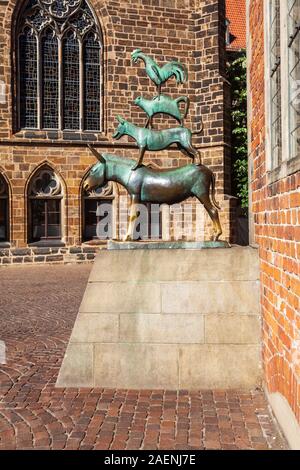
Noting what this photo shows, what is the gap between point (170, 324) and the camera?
5.07m

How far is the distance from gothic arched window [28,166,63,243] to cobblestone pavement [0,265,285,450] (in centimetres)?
1256

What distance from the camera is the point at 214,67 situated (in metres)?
19.8

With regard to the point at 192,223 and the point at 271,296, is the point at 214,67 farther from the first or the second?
the point at 271,296

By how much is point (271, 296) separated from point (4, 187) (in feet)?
50.6

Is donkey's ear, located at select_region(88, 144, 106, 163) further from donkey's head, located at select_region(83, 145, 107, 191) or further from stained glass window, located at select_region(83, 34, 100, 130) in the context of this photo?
stained glass window, located at select_region(83, 34, 100, 130)

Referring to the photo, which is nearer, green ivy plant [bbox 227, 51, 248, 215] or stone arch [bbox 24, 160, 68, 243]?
stone arch [bbox 24, 160, 68, 243]

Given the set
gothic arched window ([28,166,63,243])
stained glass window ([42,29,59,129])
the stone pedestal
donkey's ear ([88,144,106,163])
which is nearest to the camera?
the stone pedestal

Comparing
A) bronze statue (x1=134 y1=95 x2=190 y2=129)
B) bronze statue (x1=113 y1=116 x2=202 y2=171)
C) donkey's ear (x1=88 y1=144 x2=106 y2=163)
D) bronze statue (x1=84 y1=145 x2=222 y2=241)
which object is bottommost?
bronze statue (x1=84 y1=145 x2=222 y2=241)

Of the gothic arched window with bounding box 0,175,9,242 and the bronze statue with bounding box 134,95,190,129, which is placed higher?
the bronze statue with bounding box 134,95,190,129

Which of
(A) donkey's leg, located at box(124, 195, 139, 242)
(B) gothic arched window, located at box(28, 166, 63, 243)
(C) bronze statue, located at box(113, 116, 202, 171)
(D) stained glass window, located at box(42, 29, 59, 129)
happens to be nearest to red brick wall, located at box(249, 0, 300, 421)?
(C) bronze statue, located at box(113, 116, 202, 171)

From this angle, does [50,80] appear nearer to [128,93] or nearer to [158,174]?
[128,93]

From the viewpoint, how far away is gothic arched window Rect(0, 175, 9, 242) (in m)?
18.3

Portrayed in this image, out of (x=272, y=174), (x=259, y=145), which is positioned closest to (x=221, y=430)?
(x=272, y=174)

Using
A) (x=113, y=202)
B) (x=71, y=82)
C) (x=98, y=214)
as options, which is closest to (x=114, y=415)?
(x=98, y=214)
